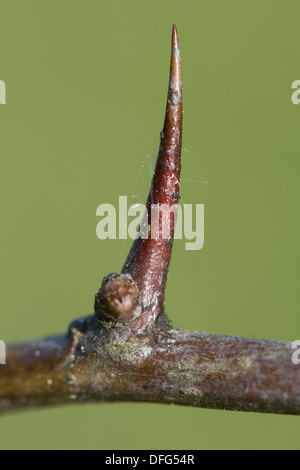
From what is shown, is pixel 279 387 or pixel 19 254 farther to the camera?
pixel 19 254

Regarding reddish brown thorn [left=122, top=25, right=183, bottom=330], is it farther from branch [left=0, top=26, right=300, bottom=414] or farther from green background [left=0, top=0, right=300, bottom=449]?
green background [left=0, top=0, right=300, bottom=449]

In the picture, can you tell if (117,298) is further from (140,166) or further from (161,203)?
(140,166)

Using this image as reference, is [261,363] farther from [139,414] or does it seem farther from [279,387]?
[139,414]

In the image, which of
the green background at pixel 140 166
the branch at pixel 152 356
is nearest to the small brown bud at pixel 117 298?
the branch at pixel 152 356

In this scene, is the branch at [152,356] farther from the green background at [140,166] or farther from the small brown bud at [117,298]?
the green background at [140,166]

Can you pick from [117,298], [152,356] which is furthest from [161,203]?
[152,356]

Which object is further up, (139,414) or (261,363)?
(261,363)

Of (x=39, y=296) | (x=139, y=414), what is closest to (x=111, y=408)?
(x=139, y=414)

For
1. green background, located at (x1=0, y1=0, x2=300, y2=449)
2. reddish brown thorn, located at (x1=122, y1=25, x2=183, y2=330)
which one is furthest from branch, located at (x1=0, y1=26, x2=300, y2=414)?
green background, located at (x1=0, y1=0, x2=300, y2=449)
